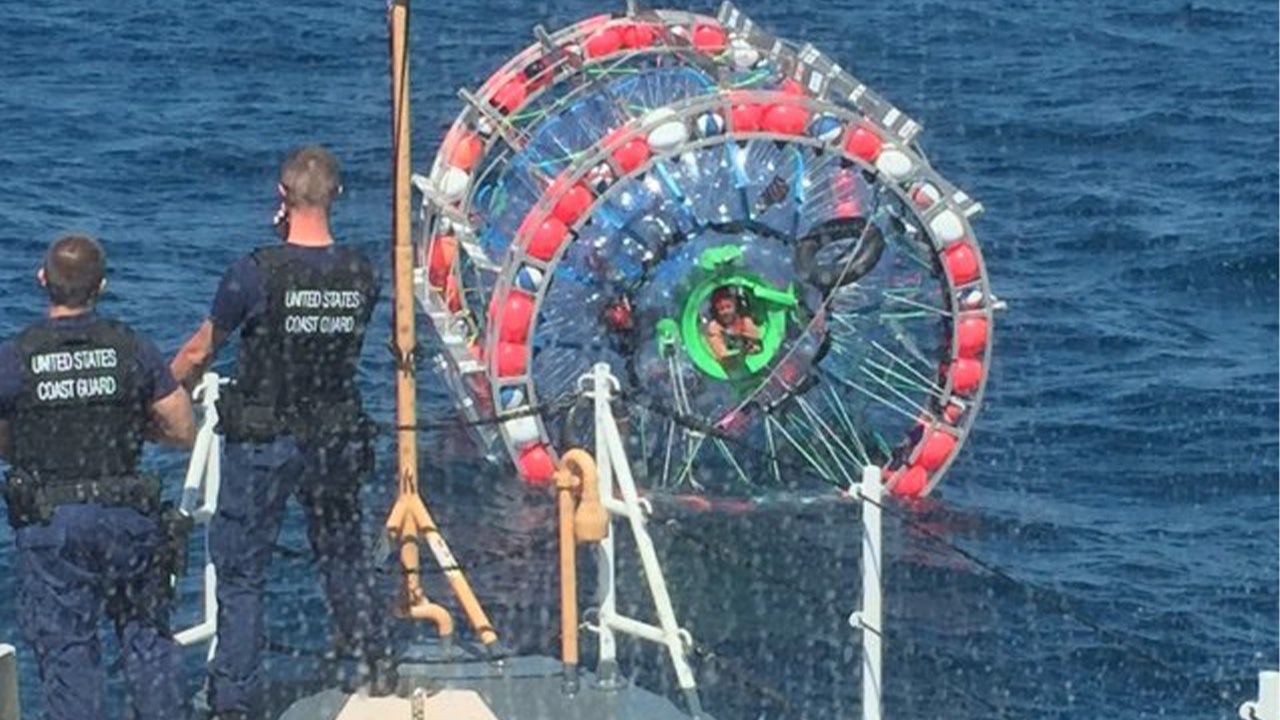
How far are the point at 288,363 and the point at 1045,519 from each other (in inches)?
377

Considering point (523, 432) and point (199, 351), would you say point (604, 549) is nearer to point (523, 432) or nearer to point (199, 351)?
point (199, 351)

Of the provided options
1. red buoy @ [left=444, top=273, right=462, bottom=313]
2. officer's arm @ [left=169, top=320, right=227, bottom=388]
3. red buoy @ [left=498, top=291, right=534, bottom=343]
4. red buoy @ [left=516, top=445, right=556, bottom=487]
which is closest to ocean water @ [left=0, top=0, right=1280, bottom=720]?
red buoy @ [left=516, top=445, right=556, bottom=487]

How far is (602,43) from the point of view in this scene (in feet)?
64.4

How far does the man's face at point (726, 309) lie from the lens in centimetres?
1878

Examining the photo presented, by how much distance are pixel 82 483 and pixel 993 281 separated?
1675 centimetres

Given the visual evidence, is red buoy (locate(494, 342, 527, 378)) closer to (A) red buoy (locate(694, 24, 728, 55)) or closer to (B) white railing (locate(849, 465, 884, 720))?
(A) red buoy (locate(694, 24, 728, 55))

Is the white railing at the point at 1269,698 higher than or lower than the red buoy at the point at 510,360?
lower

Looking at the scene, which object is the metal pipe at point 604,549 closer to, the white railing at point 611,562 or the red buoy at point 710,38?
the white railing at point 611,562

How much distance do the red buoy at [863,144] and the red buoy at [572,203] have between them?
5.70ft

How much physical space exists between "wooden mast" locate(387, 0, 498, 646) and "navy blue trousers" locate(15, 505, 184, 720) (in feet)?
5.05

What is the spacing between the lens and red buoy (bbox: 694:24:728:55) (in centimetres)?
1991

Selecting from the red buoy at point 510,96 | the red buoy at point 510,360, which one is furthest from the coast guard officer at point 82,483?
the red buoy at point 510,96

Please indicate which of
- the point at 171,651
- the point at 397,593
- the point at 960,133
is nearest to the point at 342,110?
A: the point at 960,133

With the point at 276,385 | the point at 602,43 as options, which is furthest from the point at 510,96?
the point at 276,385
